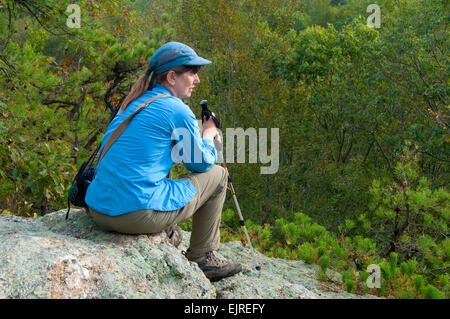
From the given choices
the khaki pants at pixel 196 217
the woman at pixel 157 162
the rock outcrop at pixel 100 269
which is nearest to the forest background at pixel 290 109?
the rock outcrop at pixel 100 269

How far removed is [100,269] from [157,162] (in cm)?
64

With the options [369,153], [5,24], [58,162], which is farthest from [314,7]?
[58,162]

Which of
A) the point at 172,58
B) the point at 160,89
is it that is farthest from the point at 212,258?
the point at 172,58

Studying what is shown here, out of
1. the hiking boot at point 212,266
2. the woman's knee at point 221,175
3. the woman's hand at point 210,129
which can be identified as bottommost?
the hiking boot at point 212,266

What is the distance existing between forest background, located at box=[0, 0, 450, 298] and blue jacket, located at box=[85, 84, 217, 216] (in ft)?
4.80

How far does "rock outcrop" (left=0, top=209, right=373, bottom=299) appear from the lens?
79.9 inches

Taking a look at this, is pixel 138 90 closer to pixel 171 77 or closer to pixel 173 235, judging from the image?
pixel 171 77

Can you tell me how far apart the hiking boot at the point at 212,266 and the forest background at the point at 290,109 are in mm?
908

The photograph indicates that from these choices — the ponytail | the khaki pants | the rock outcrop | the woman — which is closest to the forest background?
the rock outcrop

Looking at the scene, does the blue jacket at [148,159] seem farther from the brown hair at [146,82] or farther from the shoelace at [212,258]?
the shoelace at [212,258]

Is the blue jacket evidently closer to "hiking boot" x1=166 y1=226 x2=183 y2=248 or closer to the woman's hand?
the woman's hand

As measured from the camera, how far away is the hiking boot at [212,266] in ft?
9.02

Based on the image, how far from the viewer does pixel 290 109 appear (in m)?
12.2

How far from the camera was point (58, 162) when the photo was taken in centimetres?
385
